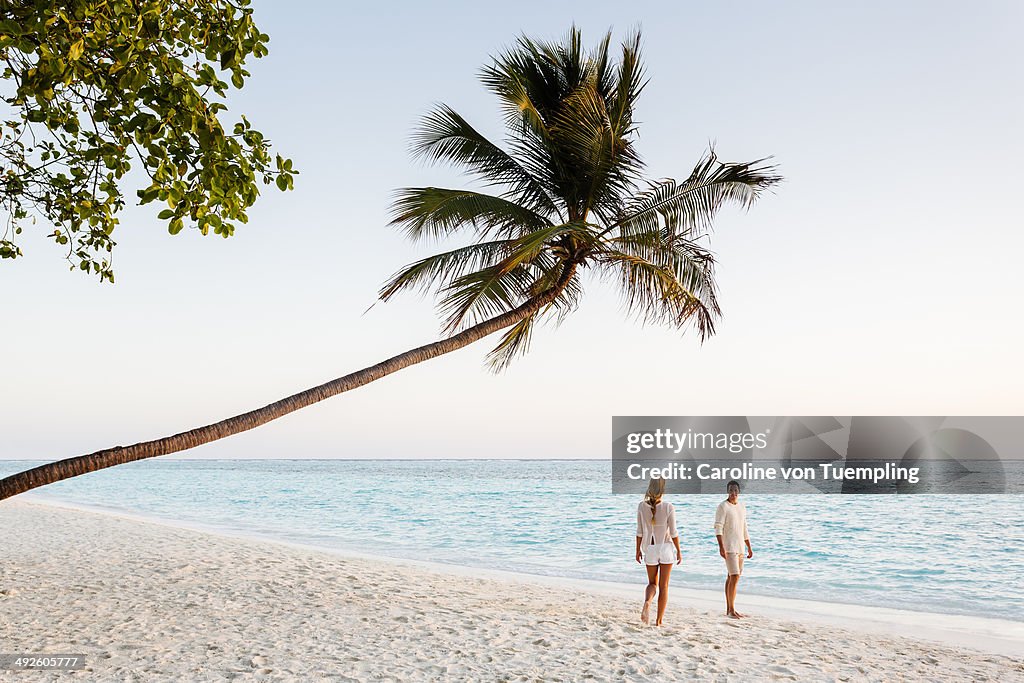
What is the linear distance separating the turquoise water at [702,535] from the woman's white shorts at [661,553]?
5.31 metres

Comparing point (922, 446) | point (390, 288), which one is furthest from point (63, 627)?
point (922, 446)

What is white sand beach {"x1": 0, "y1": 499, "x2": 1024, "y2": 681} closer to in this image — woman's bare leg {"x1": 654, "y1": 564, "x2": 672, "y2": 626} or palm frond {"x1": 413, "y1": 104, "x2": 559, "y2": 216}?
woman's bare leg {"x1": 654, "y1": 564, "x2": 672, "y2": 626}

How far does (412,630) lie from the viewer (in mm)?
6789

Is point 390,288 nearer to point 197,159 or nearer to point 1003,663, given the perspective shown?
point 197,159

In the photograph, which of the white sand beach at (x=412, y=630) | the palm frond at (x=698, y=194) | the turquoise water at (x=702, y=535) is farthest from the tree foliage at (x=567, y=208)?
the turquoise water at (x=702, y=535)

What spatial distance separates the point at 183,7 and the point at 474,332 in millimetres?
3917

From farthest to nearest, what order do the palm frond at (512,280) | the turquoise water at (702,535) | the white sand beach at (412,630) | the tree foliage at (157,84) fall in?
1. the turquoise water at (702,535)
2. the palm frond at (512,280)
3. the white sand beach at (412,630)
4. the tree foliage at (157,84)

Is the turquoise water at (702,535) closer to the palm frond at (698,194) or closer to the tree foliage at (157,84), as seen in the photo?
the palm frond at (698,194)

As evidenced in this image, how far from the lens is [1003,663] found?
271 inches

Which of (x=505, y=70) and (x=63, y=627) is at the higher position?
(x=505, y=70)

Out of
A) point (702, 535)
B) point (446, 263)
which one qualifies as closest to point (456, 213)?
point (446, 263)

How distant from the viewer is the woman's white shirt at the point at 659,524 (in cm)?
735

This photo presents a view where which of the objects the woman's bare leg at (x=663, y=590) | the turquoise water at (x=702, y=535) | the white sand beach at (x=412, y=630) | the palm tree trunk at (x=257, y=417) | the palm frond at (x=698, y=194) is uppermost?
the palm frond at (x=698, y=194)

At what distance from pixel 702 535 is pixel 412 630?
1466cm
